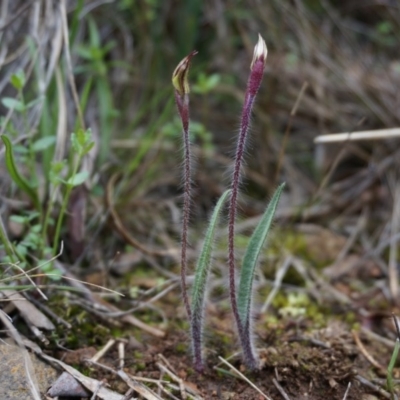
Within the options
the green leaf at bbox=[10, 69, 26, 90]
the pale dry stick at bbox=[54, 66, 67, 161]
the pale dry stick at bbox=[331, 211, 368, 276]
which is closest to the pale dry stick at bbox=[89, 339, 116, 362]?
the pale dry stick at bbox=[54, 66, 67, 161]

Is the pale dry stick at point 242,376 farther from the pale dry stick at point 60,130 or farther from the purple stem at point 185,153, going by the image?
the pale dry stick at point 60,130

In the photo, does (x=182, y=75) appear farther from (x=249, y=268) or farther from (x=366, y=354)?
(x=366, y=354)

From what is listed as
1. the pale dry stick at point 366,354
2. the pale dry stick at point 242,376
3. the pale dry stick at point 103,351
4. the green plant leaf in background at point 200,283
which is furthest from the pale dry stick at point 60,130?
the pale dry stick at point 366,354

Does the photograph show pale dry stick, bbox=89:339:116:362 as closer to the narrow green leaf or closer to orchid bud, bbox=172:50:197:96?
the narrow green leaf

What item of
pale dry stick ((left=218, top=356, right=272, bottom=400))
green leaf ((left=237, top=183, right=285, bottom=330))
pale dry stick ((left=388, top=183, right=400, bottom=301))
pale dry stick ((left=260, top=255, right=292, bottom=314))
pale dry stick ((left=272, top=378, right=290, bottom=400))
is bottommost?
pale dry stick ((left=388, top=183, right=400, bottom=301))

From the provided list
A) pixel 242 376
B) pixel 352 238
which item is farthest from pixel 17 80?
pixel 352 238

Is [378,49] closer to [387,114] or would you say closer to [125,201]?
[387,114]
